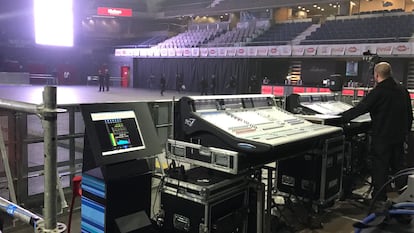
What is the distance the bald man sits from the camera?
4160mm

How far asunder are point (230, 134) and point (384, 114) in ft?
7.25

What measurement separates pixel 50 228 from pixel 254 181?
2.02m

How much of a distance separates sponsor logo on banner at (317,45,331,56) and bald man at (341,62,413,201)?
497 inches

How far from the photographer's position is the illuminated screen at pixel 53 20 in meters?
15.5

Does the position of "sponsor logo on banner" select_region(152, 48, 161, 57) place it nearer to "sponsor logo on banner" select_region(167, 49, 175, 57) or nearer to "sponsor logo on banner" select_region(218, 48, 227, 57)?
"sponsor logo on banner" select_region(167, 49, 175, 57)

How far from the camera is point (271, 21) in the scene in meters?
24.1

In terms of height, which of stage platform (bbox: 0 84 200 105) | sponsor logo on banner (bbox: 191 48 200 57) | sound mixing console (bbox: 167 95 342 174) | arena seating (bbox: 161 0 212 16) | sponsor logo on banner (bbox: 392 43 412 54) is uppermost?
arena seating (bbox: 161 0 212 16)

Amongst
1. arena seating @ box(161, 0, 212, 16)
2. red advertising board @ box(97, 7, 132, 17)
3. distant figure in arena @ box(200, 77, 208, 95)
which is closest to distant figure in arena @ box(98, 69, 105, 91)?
distant figure in arena @ box(200, 77, 208, 95)


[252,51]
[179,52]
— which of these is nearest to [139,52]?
[179,52]

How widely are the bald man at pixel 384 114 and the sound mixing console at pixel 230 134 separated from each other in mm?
823

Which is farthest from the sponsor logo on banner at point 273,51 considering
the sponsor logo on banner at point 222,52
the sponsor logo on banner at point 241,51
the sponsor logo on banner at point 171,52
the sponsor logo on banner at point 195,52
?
the sponsor logo on banner at point 171,52

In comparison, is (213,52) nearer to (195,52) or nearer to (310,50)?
(195,52)

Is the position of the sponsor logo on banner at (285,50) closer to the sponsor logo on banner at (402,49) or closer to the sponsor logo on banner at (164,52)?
the sponsor logo on banner at (402,49)

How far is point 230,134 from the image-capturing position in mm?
2820
